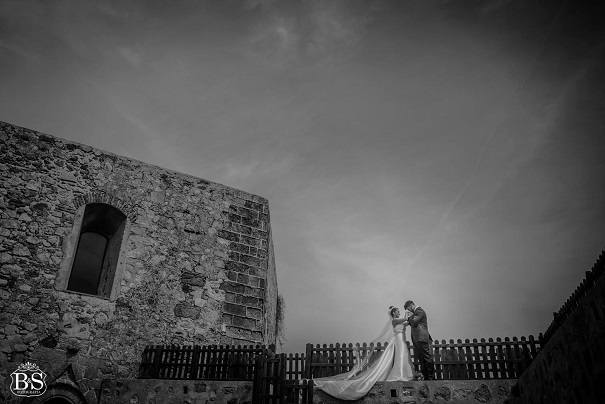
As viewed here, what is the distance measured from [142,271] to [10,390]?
11.1ft

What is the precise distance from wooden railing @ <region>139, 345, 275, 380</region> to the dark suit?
9.84 feet

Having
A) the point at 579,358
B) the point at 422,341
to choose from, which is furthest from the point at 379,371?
the point at 579,358

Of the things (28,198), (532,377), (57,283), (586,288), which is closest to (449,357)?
(532,377)

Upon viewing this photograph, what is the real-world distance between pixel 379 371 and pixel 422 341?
1066 millimetres

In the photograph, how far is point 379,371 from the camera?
351 inches

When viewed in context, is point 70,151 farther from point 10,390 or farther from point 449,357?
point 449,357

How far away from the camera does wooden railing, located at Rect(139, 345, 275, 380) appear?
9188 mm

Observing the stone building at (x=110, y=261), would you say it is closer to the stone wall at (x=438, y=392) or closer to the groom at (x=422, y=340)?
the stone wall at (x=438, y=392)

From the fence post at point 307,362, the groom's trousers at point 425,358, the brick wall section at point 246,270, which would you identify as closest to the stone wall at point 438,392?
the groom's trousers at point 425,358

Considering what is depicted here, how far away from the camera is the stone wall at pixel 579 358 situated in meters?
4.16

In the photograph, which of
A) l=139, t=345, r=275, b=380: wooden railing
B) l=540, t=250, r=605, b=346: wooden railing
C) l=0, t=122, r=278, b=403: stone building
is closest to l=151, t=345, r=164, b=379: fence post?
l=139, t=345, r=275, b=380: wooden railing

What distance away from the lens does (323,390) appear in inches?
341

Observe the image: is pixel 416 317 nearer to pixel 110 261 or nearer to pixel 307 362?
pixel 307 362

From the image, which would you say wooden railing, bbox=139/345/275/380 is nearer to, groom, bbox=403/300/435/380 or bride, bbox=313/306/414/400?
bride, bbox=313/306/414/400
